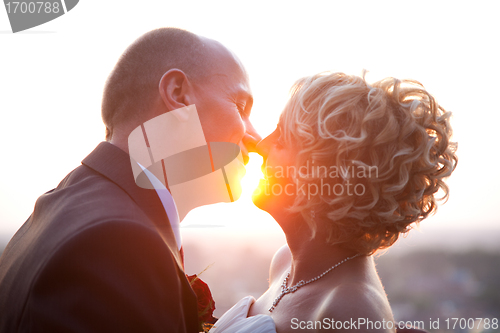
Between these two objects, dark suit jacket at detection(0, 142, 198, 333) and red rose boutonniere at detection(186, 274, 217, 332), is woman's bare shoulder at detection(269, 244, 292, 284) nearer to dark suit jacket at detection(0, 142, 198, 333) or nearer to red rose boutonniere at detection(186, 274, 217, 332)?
red rose boutonniere at detection(186, 274, 217, 332)

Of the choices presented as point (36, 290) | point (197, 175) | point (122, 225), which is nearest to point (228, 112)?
point (197, 175)

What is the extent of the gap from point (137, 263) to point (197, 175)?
1.01 meters

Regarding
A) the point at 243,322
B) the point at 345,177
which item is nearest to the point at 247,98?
the point at 345,177

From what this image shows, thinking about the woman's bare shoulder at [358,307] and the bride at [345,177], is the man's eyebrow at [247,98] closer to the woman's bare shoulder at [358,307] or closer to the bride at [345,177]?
the bride at [345,177]

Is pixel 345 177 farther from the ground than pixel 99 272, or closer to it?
closer to it

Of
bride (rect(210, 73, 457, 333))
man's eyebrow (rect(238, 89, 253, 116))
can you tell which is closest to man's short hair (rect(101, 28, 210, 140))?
man's eyebrow (rect(238, 89, 253, 116))

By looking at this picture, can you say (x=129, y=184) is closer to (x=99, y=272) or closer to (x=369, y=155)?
(x=99, y=272)

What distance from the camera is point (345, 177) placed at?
8.12ft

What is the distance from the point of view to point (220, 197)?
2.77 metres

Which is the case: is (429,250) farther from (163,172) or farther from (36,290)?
(36,290)

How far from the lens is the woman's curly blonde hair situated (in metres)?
2.48

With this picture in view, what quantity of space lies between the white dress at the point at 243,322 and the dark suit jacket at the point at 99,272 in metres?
0.90

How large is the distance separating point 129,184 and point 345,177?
1445 millimetres

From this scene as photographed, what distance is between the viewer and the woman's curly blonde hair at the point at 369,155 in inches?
97.7
